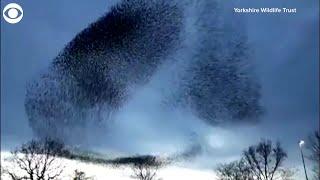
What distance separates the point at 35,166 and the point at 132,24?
146 ft

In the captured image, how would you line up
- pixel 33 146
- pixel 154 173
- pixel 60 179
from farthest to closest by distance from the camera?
1. pixel 154 173
2. pixel 60 179
3. pixel 33 146

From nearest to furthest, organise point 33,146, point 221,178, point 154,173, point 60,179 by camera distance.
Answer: point 33,146, point 60,179, point 221,178, point 154,173

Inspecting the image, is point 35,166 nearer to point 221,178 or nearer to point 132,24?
point 221,178

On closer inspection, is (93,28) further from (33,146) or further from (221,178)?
(221,178)

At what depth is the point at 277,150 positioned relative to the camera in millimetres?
64750

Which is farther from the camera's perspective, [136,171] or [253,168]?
[136,171]

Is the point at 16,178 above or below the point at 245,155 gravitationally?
below

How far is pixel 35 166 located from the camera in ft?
212

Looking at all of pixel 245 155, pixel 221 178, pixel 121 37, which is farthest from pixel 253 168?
pixel 121 37

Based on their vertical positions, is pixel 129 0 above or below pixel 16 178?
above

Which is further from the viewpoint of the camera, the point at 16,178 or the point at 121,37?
the point at 16,178

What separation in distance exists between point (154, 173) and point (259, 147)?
31.2m

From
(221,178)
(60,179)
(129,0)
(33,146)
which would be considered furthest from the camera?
(221,178)

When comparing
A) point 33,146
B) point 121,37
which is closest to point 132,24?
point 121,37
